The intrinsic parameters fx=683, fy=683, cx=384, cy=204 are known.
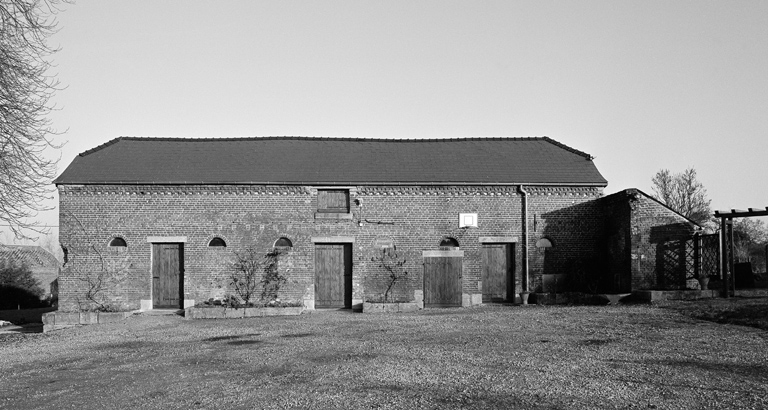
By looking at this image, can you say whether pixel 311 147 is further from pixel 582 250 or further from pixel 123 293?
pixel 582 250

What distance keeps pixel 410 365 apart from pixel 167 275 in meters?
14.1

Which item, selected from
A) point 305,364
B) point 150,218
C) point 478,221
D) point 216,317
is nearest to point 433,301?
point 478,221

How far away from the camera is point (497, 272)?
22.8m

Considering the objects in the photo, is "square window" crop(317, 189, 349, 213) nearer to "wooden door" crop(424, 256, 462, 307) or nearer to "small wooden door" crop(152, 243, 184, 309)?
"wooden door" crop(424, 256, 462, 307)

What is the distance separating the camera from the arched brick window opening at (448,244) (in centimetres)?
2255

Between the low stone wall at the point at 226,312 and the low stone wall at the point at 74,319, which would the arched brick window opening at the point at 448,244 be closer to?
the low stone wall at the point at 226,312

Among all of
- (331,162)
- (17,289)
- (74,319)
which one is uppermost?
(331,162)

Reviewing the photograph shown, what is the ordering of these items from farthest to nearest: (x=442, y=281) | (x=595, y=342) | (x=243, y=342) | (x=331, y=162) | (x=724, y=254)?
(x=331, y=162) < (x=442, y=281) < (x=724, y=254) < (x=243, y=342) < (x=595, y=342)

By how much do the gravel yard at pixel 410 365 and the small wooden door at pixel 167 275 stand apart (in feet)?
17.7

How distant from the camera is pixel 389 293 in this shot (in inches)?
878

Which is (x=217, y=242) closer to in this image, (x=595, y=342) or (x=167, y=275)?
(x=167, y=275)

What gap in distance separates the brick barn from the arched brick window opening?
0.03 meters

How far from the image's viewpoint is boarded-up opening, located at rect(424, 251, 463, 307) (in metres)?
22.4

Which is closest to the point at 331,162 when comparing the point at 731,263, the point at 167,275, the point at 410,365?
the point at 167,275
